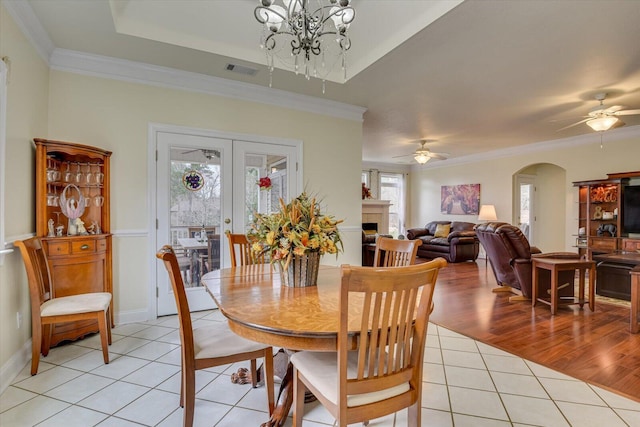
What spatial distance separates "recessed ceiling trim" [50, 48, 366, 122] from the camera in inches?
117

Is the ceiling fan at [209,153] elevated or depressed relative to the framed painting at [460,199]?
elevated

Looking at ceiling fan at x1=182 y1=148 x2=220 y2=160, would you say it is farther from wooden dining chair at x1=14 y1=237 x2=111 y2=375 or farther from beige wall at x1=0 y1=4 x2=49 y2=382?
wooden dining chair at x1=14 y1=237 x2=111 y2=375

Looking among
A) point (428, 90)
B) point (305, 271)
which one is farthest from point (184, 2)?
point (428, 90)

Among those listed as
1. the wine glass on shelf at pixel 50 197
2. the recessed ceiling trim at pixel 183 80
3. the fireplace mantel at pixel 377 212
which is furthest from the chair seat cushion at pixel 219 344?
the fireplace mantel at pixel 377 212

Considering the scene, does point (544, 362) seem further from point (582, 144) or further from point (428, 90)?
point (582, 144)

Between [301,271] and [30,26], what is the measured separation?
2809mm

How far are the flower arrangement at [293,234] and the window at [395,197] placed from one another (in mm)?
8219

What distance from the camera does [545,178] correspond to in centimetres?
773

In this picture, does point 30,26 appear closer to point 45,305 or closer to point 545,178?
point 45,305

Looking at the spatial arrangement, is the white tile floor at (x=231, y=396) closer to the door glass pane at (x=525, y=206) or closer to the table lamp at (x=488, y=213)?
the table lamp at (x=488, y=213)

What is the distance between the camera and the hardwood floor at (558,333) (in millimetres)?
2303

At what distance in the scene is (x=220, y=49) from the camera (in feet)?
9.89

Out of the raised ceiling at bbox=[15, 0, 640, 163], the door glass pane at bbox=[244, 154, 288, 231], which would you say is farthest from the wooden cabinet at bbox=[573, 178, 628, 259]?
the door glass pane at bbox=[244, 154, 288, 231]

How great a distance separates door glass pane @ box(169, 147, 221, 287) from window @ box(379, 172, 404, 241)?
273 inches
